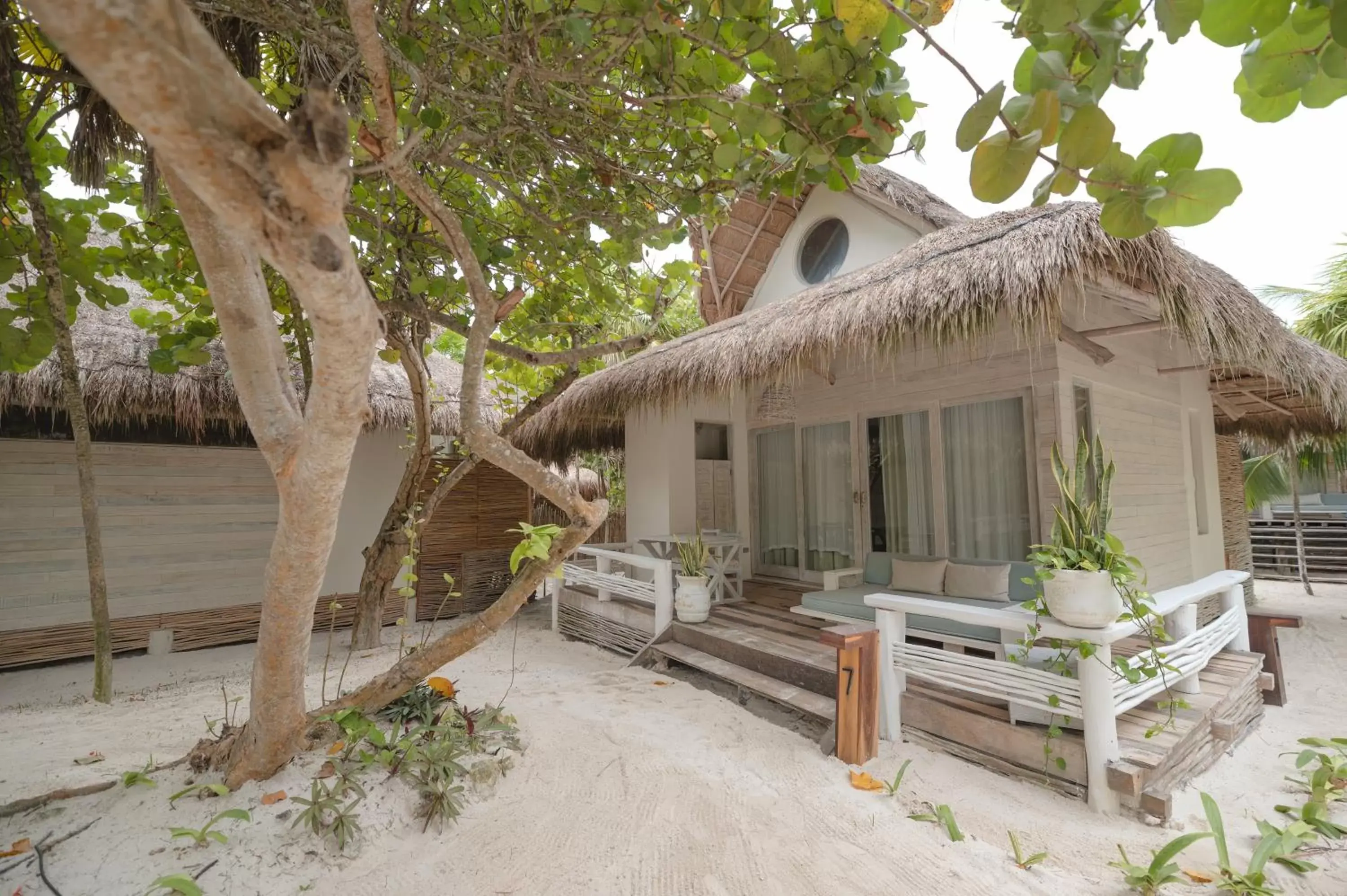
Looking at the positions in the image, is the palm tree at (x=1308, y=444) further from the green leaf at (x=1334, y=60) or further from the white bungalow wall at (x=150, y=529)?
the white bungalow wall at (x=150, y=529)

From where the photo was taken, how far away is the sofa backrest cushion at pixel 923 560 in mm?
4105

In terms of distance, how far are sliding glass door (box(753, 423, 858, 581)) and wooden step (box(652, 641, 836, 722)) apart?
84.3 inches

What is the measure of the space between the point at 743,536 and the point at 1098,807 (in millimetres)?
4494

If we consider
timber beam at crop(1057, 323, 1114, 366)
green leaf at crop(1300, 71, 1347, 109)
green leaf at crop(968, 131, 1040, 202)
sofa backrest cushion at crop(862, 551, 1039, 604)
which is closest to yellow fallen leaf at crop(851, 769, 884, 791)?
sofa backrest cushion at crop(862, 551, 1039, 604)

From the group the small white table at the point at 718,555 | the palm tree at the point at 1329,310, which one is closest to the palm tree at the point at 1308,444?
the palm tree at the point at 1329,310

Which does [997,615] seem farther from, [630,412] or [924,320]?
[630,412]

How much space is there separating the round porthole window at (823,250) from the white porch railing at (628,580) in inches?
165

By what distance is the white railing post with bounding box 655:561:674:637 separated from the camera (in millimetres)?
4840

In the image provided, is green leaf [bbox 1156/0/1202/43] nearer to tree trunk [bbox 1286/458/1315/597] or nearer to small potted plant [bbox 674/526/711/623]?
small potted plant [bbox 674/526/711/623]

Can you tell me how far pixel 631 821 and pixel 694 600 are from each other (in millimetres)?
2407

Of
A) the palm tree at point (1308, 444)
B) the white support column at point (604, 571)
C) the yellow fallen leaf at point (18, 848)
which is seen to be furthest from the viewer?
the palm tree at point (1308, 444)

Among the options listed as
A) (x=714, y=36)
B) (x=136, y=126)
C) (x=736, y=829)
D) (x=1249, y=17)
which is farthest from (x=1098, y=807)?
(x=136, y=126)

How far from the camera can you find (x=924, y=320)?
12.1 ft

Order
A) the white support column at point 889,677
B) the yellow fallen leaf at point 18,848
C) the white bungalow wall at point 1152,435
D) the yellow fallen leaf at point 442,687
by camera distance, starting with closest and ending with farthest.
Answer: the yellow fallen leaf at point 18,848
the yellow fallen leaf at point 442,687
the white support column at point 889,677
the white bungalow wall at point 1152,435
